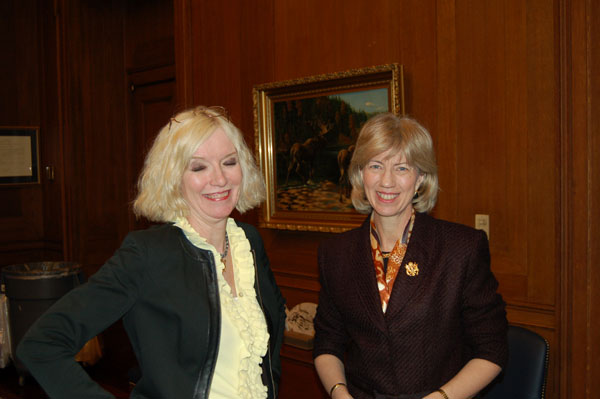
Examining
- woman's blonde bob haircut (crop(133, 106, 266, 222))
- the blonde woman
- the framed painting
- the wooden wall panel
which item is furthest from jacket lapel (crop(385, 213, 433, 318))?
the wooden wall panel

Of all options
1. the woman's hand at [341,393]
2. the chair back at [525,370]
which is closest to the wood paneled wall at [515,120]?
the chair back at [525,370]

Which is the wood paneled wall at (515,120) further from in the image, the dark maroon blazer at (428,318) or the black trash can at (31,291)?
the black trash can at (31,291)

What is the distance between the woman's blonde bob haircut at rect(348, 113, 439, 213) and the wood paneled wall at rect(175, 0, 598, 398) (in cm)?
85

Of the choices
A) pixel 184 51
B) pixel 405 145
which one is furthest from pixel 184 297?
pixel 184 51

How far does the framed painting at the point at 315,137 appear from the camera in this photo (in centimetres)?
324

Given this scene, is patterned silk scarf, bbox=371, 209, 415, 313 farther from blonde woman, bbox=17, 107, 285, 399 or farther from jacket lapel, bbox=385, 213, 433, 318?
blonde woman, bbox=17, 107, 285, 399

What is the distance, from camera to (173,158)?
1696 mm

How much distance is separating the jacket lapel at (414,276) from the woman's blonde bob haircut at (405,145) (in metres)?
0.16

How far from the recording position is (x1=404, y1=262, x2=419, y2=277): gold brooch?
1.93m

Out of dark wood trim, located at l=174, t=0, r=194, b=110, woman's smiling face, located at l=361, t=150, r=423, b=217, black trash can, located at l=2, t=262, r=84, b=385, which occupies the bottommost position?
black trash can, located at l=2, t=262, r=84, b=385

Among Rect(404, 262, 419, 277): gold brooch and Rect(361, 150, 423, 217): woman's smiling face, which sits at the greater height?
Rect(361, 150, 423, 217): woman's smiling face

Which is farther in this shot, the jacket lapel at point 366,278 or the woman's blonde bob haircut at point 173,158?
the jacket lapel at point 366,278

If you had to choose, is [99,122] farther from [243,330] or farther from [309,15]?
[243,330]

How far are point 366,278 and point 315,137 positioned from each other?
5.48ft
